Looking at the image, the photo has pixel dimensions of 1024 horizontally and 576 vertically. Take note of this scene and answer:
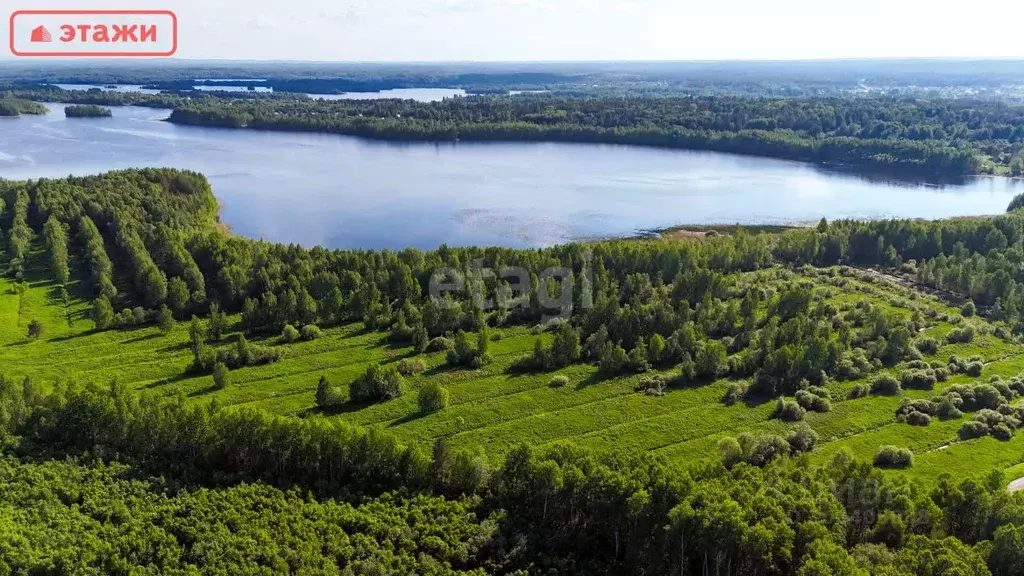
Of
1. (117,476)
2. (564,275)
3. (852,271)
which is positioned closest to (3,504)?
(117,476)

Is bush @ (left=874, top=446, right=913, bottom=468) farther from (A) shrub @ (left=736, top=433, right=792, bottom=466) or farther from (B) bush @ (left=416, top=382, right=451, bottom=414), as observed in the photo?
(B) bush @ (left=416, top=382, right=451, bottom=414)

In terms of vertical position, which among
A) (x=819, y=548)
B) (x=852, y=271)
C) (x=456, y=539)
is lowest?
(x=456, y=539)

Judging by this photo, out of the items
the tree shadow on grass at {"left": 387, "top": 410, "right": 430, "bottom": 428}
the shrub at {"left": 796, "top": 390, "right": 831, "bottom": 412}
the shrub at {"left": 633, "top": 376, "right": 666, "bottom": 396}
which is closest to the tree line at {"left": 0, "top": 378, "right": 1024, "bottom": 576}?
the tree shadow on grass at {"left": 387, "top": 410, "right": 430, "bottom": 428}

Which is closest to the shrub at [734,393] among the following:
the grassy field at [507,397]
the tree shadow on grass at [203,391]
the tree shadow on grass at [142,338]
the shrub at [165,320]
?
the grassy field at [507,397]

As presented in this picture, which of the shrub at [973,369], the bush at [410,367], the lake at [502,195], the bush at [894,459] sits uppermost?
the lake at [502,195]

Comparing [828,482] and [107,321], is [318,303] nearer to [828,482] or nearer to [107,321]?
[107,321]

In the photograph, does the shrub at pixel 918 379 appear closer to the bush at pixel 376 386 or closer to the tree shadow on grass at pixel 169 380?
the bush at pixel 376 386

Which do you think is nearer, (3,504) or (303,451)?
(3,504)
